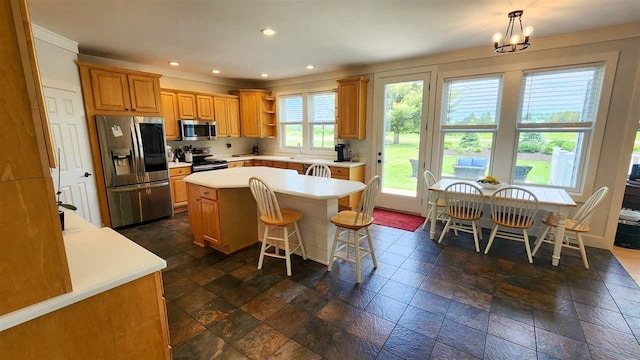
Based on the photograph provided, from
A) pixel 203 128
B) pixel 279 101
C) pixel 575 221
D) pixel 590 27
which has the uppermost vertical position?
pixel 590 27

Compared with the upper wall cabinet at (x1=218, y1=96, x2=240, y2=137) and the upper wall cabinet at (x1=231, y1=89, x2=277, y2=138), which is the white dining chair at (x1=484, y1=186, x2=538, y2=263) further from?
the upper wall cabinet at (x1=218, y1=96, x2=240, y2=137)

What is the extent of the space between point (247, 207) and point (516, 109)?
381 cm

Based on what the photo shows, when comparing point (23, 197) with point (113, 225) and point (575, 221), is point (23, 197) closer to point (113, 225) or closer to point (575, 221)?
point (113, 225)

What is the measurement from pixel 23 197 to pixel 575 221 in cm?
444

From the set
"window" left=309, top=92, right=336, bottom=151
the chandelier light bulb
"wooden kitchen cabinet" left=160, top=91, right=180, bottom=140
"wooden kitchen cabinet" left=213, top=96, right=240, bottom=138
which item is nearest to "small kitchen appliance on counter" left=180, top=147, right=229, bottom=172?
"wooden kitchen cabinet" left=160, top=91, right=180, bottom=140

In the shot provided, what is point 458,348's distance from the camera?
185 centimetres

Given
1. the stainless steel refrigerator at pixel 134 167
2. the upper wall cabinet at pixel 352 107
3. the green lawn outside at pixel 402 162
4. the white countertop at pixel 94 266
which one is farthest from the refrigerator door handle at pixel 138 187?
the green lawn outside at pixel 402 162

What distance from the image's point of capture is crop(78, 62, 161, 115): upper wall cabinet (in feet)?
11.9

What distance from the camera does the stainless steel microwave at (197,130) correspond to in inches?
199

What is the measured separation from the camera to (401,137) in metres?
4.71

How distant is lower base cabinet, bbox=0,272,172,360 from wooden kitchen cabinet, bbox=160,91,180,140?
14.0ft

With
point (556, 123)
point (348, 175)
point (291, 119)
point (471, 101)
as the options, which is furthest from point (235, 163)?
point (556, 123)

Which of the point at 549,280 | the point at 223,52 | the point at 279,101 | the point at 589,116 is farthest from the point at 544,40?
the point at 279,101

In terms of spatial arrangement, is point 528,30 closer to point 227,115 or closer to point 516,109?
point 516,109
